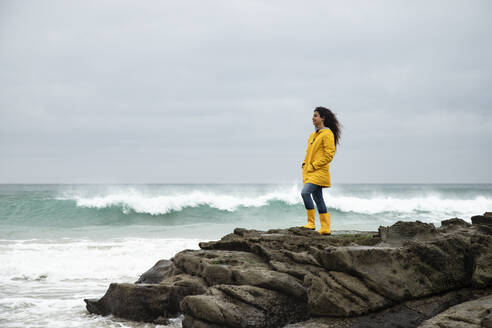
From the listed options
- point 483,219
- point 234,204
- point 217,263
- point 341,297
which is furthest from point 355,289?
point 234,204

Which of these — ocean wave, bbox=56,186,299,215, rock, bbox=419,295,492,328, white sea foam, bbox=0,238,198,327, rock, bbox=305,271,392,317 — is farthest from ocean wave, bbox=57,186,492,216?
rock, bbox=419,295,492,328

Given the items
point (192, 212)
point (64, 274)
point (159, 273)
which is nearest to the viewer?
point (159, 273)

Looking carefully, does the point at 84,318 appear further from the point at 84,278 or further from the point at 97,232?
the point at 97,232

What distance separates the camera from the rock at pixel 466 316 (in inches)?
145

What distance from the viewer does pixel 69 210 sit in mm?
22797

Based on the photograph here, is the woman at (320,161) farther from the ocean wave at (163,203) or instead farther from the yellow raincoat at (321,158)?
the ocean wave at (163,203)

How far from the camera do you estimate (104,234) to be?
15.5 m

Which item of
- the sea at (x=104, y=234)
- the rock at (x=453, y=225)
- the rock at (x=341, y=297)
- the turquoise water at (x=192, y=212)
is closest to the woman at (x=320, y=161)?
the sea at (x=104, y=234)

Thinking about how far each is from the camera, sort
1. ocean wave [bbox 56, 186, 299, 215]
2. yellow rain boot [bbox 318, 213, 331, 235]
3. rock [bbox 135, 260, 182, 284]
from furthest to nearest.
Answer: ocean wave [bbox 56, 186, 299, 215] → rock [bbox 135, 260, 182, 284] → yellow rain boot [bbox 318, 213, 331, 235]

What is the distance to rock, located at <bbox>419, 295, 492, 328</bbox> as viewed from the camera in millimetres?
3693

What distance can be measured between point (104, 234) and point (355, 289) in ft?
41.7

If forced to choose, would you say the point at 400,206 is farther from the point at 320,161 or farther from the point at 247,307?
the point at 247,307

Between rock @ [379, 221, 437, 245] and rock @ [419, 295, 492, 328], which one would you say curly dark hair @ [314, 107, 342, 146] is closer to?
rock @ [379, 221, 437, 245]

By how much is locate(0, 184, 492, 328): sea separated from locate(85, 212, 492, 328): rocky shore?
0.75 metres
